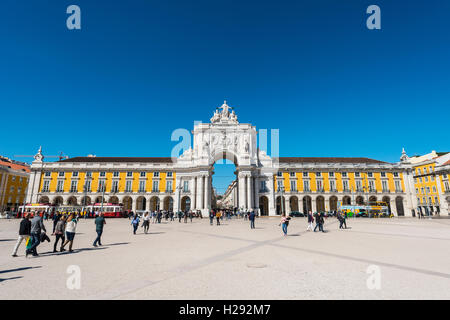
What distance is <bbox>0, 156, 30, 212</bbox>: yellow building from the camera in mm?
54969

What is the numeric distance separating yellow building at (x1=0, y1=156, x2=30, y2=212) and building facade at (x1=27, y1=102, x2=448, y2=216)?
10.1 meters

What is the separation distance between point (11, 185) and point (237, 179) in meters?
56.9

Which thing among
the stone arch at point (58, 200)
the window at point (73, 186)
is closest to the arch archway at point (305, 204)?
the window at point (73, 186)

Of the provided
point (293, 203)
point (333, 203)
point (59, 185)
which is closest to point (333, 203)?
point (333, 203)

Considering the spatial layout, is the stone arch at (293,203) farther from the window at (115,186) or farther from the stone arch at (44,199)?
the stone arch at (44,199)

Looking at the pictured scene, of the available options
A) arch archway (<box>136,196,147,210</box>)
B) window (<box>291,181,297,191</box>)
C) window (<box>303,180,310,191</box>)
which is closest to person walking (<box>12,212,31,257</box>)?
arch archway (<box>136,196,147,210</box>)

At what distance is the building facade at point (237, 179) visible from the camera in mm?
51188

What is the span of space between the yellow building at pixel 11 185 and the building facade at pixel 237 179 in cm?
1013

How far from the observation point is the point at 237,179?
52938mm

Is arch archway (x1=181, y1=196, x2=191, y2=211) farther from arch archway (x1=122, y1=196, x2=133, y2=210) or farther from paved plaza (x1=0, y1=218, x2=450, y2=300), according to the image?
paved plaza (x1=0, y1=218, x2=450, y2=300)

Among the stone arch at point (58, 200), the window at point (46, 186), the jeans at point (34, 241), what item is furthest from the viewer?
the window at point (46, 186)
